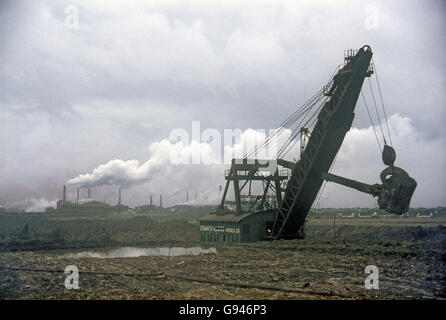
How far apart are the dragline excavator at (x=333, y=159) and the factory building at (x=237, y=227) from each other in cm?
195

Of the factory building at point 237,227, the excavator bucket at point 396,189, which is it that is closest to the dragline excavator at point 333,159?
the excavator bucket at point 396,189

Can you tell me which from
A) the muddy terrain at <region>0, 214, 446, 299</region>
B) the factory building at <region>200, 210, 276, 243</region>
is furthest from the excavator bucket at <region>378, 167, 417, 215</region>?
the factory building at <region>200, 210, 276, 243</region>

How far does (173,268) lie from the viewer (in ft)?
44.9

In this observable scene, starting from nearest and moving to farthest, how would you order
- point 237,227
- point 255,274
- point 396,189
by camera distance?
point 255,274 < point 396,189 < point 237,227

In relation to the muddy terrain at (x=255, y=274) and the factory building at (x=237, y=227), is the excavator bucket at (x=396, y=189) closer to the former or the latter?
the muddy terrain at (x=255, y=274)

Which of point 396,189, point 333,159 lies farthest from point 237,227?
point 396,189

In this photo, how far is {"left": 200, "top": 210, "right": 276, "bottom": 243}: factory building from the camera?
73.1 feet

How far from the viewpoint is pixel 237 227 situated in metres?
22.3

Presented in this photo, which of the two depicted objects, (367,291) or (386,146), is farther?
(386,146)

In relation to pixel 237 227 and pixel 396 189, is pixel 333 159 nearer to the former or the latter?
pixel 396 189

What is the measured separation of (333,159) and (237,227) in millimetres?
7441

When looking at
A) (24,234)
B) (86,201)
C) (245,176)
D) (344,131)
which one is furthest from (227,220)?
(86,201)

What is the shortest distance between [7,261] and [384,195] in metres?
17.4
